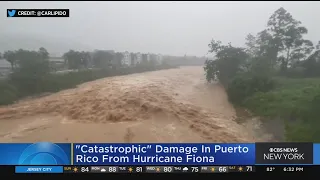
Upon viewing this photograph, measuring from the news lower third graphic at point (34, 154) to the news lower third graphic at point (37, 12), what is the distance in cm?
86

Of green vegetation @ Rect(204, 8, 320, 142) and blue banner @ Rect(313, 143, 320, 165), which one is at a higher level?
green vegetation @ Rect(204, 8, 320, 142)

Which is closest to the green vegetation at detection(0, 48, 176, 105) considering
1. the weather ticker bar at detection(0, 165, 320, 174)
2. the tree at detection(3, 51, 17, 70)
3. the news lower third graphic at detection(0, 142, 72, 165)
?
the tree at detection(3, 51, 17, 70)

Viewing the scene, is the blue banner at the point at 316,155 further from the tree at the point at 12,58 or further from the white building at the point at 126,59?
the white building at the point at 126,59

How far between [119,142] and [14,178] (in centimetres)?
71

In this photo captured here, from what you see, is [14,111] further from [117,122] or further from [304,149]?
[304,149]

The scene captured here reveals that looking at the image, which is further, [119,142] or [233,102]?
[233,102]

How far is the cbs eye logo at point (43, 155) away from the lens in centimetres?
199

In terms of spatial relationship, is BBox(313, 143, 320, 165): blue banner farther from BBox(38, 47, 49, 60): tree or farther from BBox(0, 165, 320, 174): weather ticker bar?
BBox(38, 47, 49, 60): tree

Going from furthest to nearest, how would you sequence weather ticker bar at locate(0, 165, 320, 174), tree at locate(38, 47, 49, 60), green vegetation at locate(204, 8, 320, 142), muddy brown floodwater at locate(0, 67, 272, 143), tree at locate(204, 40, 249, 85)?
tree at locate(204, 40, 249, 85), tree at locate(38, 47, 49, 60), green vegetation at locate(204, 8, 320, 142), muddy brown floodwater at locate(0, 67, 272, 143), weather ticker bar at locate(0, 165, 320, 174)

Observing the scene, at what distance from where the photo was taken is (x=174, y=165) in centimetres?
199

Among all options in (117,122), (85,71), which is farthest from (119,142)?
(85,71)

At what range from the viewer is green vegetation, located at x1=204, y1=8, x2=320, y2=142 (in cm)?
303

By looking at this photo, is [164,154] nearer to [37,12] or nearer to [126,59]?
[37,12]

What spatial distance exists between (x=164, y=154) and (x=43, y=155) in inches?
31.6
